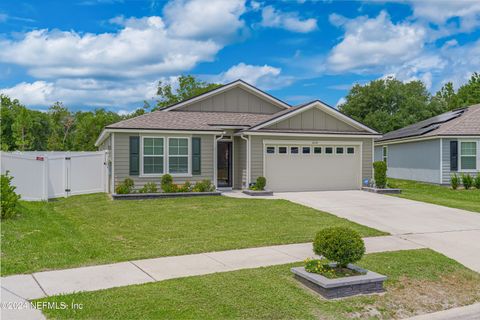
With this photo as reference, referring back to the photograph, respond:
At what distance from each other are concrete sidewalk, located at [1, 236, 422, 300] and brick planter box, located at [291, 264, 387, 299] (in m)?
1.26

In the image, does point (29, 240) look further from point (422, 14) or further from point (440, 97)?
point (440, 97)

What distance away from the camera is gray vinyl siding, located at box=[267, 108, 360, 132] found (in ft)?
60.6

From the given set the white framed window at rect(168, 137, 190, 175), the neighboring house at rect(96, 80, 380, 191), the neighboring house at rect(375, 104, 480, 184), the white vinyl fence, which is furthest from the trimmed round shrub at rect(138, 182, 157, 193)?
the neighboring house at rect(375, 104, 480, 184)

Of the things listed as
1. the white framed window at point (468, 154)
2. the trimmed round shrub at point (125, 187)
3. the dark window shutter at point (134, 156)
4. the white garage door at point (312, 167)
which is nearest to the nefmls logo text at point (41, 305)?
the trimmed round shrub at point (125, 187)

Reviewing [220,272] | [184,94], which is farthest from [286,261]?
[184,94]

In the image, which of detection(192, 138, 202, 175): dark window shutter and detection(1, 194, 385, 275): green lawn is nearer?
detection(1, 194, 385, 275): green lawn

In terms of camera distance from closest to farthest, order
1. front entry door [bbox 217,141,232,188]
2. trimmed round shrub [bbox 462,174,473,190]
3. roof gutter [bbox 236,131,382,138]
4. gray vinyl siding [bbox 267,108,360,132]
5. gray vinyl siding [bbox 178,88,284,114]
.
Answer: roof gutter [bbox 236,131,382,138] → gray vinyl siding [bbox 267,108,360,132] → front entry door [bbox 217,141,232,188] → trimmed round shrub [bbox 462,174,473,190] → gray vinyl siding [bbox 178,88,284,114]

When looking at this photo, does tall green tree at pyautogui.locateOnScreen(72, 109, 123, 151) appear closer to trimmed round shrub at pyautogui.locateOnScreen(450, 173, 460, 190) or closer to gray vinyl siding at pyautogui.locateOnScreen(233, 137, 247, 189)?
gray vinyl siding at pyautogui.locateOnScreen(233, 137, 247, 189)

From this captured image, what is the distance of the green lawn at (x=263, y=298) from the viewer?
4.86 m

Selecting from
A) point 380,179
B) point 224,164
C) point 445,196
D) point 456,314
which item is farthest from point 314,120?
point 456,314

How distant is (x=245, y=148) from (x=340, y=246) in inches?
493

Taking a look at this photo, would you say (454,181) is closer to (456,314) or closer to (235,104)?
(235,104)

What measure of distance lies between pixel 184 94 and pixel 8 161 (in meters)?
30.5

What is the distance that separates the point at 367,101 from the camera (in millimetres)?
45219
